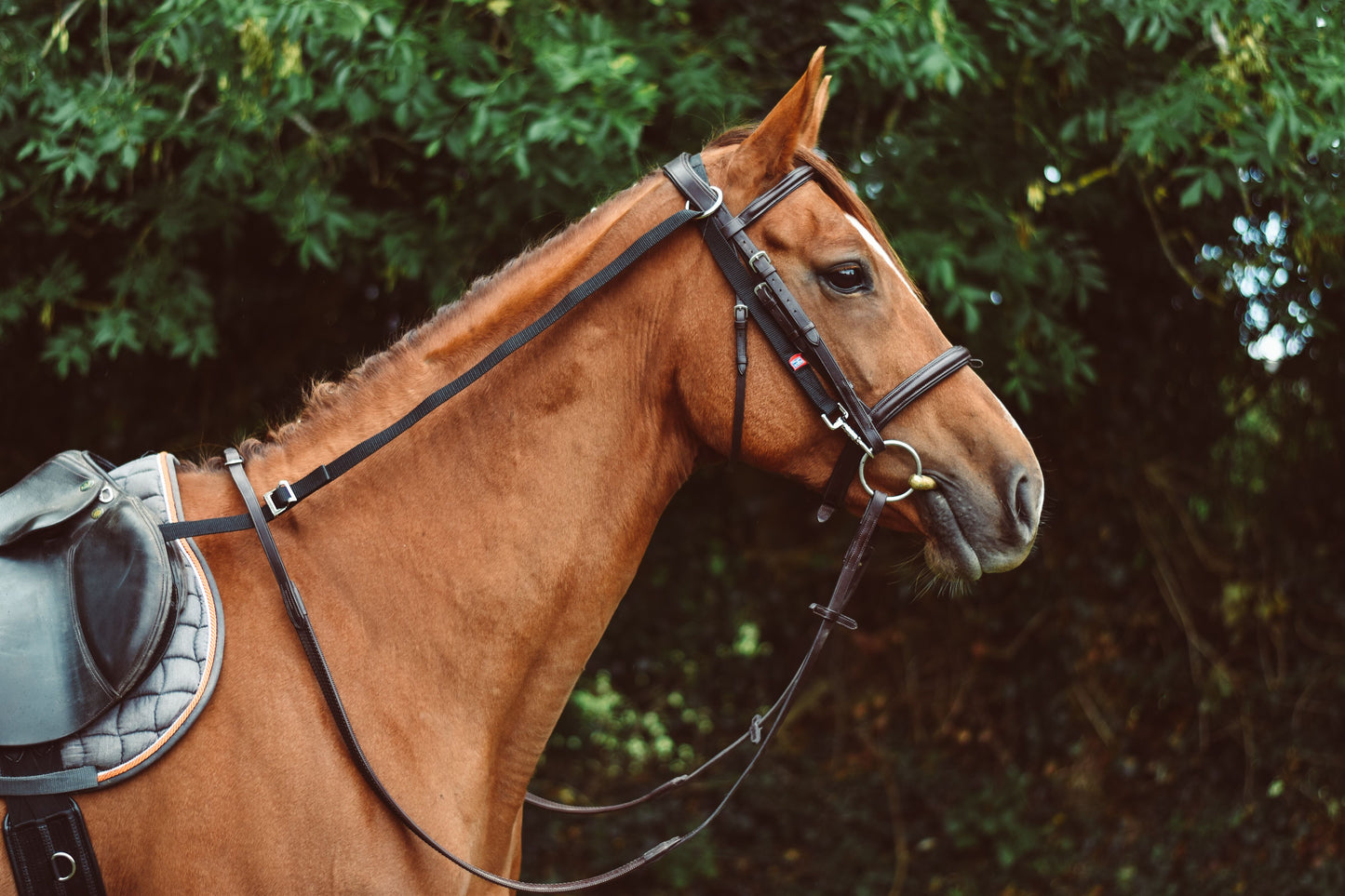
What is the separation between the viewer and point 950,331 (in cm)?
356

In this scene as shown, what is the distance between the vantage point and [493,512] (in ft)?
6.06

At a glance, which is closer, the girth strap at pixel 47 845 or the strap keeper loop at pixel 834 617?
the girth strap at pixel 47 845

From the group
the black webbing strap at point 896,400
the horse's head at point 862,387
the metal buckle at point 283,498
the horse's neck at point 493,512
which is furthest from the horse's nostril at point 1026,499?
the metal buckle at point 283,498

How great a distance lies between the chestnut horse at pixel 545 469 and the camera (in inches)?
70.8

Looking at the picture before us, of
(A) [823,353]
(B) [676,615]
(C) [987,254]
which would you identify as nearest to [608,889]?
(B) [676,615]

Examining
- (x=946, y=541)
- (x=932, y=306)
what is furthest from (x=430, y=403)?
(x=932, y=306)

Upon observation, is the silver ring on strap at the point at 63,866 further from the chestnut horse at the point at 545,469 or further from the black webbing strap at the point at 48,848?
the chestnut horse at the point at 545,469

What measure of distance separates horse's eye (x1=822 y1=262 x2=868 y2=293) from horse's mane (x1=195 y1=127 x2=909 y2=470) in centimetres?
12

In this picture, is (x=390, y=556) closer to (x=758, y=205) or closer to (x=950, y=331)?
(x=758, y=205)

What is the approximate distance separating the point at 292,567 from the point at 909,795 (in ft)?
15.6

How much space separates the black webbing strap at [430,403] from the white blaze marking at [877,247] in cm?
33

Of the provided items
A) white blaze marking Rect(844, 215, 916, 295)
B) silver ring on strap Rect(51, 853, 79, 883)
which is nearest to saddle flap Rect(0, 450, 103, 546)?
silver ring on strap Rect(51, 853, 79, 883)

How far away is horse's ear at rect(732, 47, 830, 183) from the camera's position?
1.87 meters

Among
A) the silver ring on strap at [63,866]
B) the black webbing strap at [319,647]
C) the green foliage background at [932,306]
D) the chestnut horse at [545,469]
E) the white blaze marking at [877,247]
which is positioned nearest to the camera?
the silver ring on strap at [63,866]
